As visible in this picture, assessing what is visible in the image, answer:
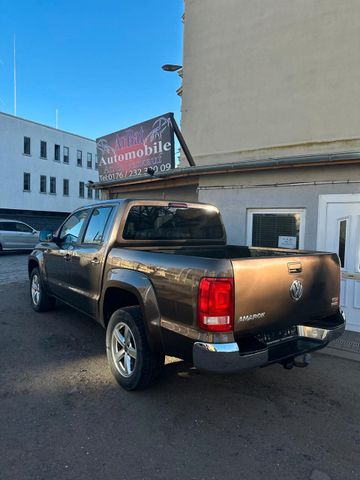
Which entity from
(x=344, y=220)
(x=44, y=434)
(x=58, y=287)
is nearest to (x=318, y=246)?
(x=344, y=220)

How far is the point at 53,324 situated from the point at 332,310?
4.20 m

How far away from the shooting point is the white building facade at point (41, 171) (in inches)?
1143

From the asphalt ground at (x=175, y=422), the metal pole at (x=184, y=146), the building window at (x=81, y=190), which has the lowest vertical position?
the asphalt ground at (x=175, y=422)

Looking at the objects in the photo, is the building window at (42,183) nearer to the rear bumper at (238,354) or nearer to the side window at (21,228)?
the side window at (21,228)

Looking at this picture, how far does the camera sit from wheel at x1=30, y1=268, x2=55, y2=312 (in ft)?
20.5

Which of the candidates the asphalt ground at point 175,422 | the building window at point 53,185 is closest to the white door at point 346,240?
the asphalt ground at point 175,422

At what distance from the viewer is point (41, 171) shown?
104 feet

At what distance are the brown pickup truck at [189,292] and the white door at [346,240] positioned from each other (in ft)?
6.89

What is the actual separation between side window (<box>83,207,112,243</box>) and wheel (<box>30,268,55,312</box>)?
2046 mm

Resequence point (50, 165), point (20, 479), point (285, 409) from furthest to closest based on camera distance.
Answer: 1. point (50, 165)
2. point (285, 409)
3. point (20, 479)

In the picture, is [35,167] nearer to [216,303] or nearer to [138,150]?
[138,150]

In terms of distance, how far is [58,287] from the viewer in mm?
5422

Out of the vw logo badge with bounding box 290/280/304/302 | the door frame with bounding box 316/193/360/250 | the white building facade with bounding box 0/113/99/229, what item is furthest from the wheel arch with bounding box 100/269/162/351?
the white building facade with bounding box 0/113/99/229

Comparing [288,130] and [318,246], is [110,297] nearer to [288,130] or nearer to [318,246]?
[318,246]
